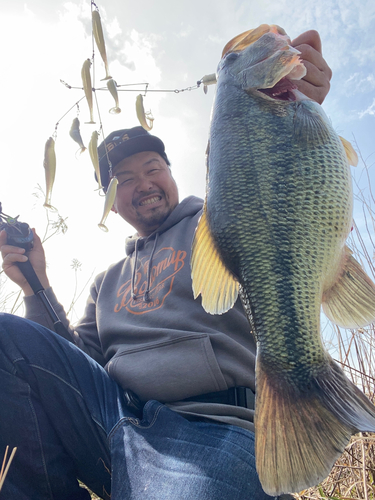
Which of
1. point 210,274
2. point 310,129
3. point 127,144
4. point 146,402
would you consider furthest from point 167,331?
point 127,144

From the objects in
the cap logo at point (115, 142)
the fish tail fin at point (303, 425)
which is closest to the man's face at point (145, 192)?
the cap logo at point (115, 142)

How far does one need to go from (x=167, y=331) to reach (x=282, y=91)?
1284 millimetres

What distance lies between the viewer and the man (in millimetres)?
1285

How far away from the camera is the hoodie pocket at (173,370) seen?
161 centimetres

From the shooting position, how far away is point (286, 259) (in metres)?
1.06

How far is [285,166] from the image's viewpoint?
110 centimetres

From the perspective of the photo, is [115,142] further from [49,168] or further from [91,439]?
[91,439]

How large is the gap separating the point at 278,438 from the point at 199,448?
539mm

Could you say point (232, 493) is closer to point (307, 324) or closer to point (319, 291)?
point (307, 324)

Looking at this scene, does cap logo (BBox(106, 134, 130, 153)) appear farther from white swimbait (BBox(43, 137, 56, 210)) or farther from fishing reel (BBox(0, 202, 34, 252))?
white swimbait (BBox(43, 137, 56, 210))

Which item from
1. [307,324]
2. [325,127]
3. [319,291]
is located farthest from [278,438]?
[325,127]

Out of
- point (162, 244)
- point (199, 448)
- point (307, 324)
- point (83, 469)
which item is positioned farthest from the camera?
point (162, 244)

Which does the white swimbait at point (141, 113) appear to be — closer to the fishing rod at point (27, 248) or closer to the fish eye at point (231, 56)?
the fish eye at point (231, 56)

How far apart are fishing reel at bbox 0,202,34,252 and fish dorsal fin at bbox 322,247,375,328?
2.29 meters
